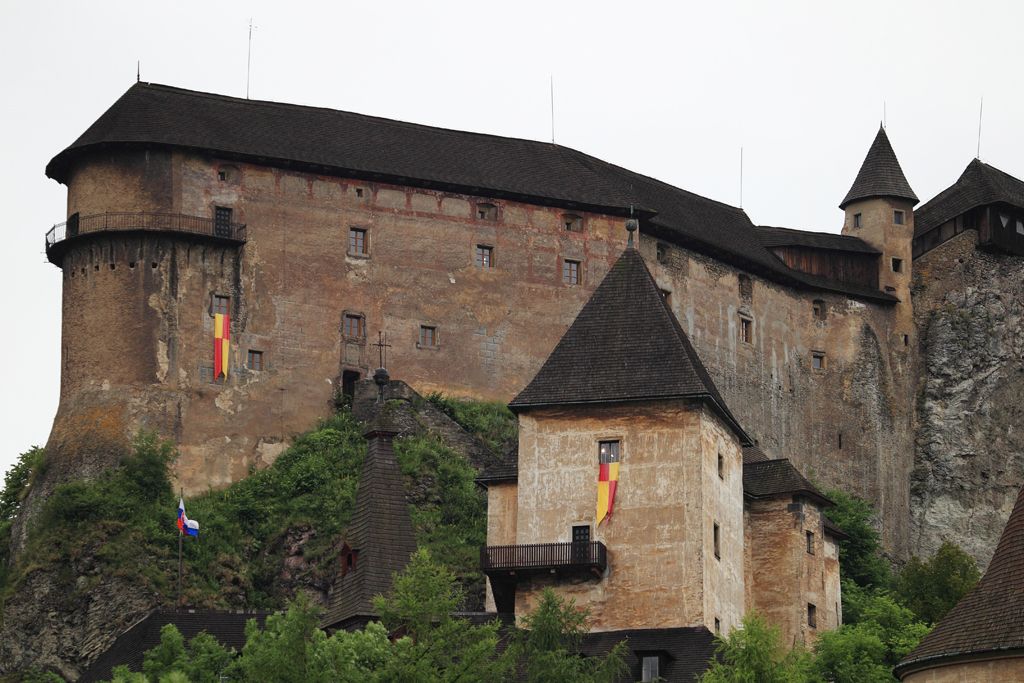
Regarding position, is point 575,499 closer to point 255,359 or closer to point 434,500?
point 434,500

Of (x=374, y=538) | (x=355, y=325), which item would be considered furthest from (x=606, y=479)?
(x=355, y=325)

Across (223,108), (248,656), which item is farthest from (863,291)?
(248,656)

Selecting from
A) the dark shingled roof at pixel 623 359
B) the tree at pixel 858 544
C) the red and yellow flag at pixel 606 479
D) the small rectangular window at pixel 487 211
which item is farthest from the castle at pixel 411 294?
the red and yellow flag at pixel 606 479

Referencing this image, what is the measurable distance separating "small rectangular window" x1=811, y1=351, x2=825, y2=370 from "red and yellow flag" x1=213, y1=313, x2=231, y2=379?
2663 cm

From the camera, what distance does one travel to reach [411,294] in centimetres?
9462

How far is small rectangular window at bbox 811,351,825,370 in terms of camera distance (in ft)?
349

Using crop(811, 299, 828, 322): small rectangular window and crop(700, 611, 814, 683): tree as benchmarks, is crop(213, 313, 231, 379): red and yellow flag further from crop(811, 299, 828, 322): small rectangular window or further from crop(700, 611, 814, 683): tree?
crop(700, 611, 814, 683): tree

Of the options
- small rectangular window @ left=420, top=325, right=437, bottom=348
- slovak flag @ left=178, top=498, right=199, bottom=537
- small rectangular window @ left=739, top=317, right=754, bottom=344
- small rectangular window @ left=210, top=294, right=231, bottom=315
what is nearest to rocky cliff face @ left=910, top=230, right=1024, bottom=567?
small rectangular window @ left=739, top=317, right=754, bottom=344

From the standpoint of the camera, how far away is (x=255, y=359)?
9131cm

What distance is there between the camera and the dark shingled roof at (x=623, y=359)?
71.2 m

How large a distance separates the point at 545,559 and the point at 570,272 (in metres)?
29.2

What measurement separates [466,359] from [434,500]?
9891mm

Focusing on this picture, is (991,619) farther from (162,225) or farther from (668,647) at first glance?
(162,225)

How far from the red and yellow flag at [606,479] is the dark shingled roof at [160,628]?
10150 millimetres
